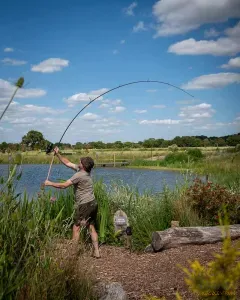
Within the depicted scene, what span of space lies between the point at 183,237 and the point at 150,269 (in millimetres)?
1217

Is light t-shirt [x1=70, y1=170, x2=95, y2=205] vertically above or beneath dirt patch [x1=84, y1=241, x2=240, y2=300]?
above

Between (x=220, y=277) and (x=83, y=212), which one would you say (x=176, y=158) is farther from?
(x=220, y=277)

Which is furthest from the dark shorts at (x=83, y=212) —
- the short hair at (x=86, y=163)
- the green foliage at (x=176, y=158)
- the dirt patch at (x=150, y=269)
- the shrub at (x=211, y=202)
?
the green foliage at (x=176, y=158)

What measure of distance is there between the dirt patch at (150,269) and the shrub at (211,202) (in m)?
1.47

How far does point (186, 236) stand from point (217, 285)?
5491 millimetres

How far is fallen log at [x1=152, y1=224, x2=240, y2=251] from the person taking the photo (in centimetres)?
672

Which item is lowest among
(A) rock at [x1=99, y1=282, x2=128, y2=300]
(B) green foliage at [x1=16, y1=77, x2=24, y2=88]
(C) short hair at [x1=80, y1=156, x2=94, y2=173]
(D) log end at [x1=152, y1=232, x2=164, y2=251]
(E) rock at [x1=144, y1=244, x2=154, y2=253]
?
(E) rock at [x1=144, y1=244, x2=154, y2=253]

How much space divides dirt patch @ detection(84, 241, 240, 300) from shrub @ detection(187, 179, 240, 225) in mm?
1468

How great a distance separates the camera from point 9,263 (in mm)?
3469

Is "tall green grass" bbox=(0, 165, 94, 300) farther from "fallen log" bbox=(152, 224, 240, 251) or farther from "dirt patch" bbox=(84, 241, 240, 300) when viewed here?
"fallen log" bbox=(152, 224, 240, 251)

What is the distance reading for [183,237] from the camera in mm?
6863

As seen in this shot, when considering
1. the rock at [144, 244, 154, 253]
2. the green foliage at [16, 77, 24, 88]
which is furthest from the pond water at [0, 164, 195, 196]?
the green foliage at [16, 77, 24, 88]

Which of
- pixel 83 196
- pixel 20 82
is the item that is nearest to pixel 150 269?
pixel 83 196

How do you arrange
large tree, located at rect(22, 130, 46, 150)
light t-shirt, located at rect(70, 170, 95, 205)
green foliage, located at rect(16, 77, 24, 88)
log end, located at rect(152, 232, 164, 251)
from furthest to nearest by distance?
light t-shirt, located at rect(70, 170, 95, 205), log end, located at rect(152, 232, 164, 251), large tree, located at rect(22, 130, 46, 150), green foliage, located at rect(16, 77, 24, 88)
